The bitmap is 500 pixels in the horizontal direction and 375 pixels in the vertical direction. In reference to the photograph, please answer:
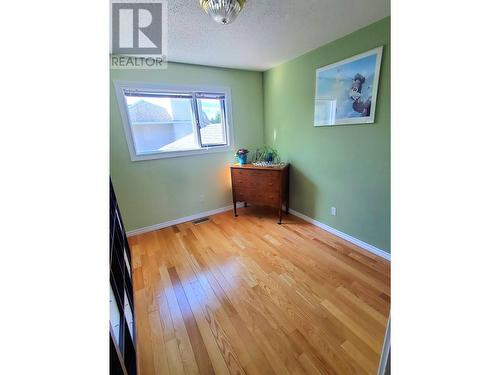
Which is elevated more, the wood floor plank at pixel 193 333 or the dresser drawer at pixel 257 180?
the dresser drawer at pixel 257 180

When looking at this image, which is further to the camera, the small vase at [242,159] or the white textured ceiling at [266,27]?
the small vase at [242,159]

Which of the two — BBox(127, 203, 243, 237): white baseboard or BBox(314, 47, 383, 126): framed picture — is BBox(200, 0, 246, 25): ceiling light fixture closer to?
BBox(314, 47, 383, 126): framed picture

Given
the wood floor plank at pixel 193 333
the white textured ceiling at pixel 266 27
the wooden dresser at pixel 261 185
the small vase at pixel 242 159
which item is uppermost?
the white textured ceiling at pixel 266 27

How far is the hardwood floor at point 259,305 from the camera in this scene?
47.1 inches

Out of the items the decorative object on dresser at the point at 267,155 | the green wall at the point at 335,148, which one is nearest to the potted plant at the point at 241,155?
the decorative object on dresser at the point at 267,155

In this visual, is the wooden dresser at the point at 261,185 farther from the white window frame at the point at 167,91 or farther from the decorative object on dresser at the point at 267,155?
the white window frame at the point at 167,91

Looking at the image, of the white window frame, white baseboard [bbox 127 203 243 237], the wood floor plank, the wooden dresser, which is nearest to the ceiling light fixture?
the white window frame

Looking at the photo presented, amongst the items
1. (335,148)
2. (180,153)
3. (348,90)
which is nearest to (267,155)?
(335,148)

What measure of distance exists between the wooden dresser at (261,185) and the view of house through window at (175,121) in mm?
645

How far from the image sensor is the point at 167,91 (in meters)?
2.66

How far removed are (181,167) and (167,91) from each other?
3.39 feet
